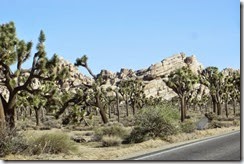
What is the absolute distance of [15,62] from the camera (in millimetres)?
16688

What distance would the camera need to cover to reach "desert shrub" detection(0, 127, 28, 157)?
1146 centimetres

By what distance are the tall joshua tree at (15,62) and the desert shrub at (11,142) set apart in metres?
3.87

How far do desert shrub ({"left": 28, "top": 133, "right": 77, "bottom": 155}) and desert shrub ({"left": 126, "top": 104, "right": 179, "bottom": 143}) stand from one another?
4375mm

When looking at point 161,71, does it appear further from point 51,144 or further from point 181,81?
point 51,144

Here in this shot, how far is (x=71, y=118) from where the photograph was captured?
25.9 metres

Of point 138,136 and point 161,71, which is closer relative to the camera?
point 138,136

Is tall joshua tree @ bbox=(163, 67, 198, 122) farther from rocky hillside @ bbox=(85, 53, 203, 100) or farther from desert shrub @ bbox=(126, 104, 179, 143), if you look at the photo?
rocky hillside @ bbox=(85, 53, 203, 100)

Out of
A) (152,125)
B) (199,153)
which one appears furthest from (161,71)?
(199,153)

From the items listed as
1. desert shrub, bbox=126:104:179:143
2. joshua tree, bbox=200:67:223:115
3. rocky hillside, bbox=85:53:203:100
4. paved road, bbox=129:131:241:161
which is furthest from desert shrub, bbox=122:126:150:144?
rocky hillside, bbox=85:53:203:100

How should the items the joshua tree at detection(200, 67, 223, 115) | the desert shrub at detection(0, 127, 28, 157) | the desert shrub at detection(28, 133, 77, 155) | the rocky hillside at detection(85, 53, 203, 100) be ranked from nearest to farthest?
the desert shrub at detection(0, 127, 28, 157), the desert shrub at detection(28, 133, 77, 155), the joshua tree at detection(200, 67, 223, 115), the rocky hillside at detection(85, 53, 203, 100)

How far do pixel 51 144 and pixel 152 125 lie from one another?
5.62 metres

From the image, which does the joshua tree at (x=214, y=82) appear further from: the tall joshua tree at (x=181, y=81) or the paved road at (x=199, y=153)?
the paved road at (x=199, y=153)

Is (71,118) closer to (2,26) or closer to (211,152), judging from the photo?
(2,26)

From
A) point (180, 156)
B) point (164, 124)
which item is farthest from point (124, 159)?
point (164, 124)
